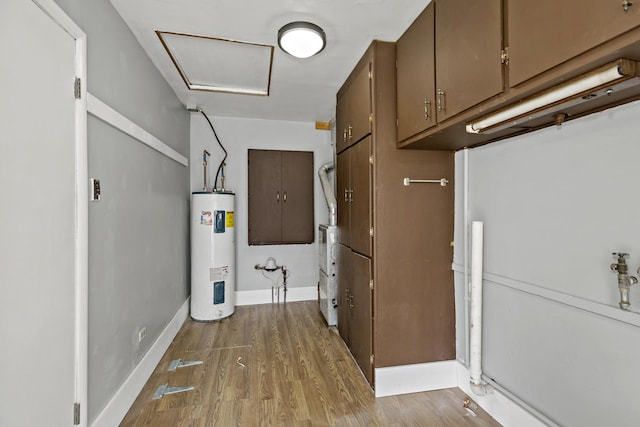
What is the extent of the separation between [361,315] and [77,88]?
221cm

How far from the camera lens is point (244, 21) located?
1925 millimetres

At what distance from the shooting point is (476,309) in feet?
6.15

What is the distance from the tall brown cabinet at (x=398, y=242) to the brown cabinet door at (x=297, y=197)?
6.60 feet

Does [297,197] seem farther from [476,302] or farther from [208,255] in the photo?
[476,302]

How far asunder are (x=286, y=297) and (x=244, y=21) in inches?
128

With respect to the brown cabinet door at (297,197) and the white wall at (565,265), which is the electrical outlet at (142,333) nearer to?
the brown cabinet door at (297,197)

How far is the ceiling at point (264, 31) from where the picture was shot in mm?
1783

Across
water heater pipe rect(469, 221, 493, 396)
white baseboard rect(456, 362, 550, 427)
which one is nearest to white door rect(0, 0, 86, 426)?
water heater pipe rect(469, 221, 493, 396)

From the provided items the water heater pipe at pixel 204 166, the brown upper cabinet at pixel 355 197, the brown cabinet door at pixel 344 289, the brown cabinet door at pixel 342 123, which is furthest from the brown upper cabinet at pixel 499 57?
the water heater pipe at pixel 204 166

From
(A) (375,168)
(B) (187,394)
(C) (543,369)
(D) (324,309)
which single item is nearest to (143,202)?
(B) (187,394)

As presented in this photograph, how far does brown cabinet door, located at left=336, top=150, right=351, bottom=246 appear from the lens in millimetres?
2615

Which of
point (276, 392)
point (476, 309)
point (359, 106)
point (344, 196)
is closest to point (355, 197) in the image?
point (344, 196)

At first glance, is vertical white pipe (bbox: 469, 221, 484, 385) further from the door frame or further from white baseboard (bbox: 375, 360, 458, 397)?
the door frame

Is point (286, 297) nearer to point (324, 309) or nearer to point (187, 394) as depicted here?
point (324, 309)
